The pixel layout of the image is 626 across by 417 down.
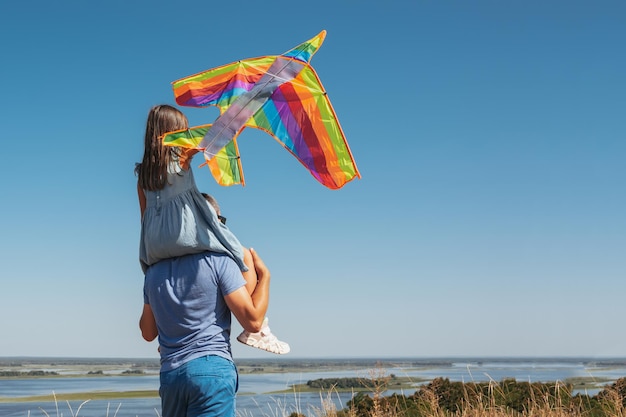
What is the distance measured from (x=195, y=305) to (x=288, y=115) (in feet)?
2.85

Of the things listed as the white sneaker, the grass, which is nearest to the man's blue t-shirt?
the white sneaker

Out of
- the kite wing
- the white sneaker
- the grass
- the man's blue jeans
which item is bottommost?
the grass

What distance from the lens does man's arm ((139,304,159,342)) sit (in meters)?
2.53

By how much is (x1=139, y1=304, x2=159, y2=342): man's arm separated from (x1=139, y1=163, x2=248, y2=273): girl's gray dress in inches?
6.7

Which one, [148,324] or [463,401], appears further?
[463,401]

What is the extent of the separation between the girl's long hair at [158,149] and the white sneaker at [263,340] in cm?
67

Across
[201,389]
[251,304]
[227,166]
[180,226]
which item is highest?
[227,166]

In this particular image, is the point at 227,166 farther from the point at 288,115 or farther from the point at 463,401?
the point at 463,401

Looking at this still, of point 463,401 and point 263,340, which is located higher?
point 263,340

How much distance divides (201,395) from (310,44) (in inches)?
55.9

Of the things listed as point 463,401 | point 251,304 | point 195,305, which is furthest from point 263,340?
point 463,401

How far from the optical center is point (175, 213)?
243 cm

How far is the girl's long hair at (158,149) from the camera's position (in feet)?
8.20

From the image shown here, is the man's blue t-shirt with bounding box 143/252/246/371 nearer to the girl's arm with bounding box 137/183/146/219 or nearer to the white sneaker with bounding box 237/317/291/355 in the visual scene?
the white sneaker with bounding box 237/317/291/355
